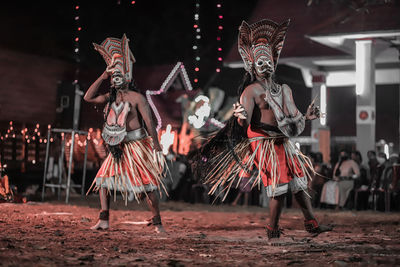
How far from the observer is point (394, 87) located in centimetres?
2750

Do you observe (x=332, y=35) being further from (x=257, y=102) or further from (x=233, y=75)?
(x=257, y=102)

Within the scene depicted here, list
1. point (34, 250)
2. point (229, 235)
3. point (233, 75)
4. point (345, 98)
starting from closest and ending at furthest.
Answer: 1. point (34, 250)
2. point (229, 235)
3. point (233, 75)
4. point (345, 98)

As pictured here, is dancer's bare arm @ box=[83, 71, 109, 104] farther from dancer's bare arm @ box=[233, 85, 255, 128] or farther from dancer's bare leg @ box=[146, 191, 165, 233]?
dancer's bare arm @ box=[233, 85, 255, 128]

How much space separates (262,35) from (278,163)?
149 centimetres

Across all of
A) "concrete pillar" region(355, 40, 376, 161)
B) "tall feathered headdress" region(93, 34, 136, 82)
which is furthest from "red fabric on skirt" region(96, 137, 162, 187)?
"concrete pillar" region(355, 40, 376, 161)

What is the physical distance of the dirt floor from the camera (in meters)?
5.80

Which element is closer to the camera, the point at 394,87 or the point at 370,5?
the point at 370,5

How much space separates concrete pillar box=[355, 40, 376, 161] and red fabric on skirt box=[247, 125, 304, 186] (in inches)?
454

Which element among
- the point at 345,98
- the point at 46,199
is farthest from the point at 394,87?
the point at 46,199

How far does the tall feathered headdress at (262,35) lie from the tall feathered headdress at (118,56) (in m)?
1.62

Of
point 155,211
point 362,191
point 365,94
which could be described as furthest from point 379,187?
point 155,211

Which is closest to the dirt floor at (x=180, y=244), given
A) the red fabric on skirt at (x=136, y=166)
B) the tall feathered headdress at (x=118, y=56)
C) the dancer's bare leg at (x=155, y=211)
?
the dancer's bare leg at (x=155, y=211)

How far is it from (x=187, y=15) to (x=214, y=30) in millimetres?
2387

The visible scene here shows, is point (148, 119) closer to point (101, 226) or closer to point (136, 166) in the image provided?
point (136, 166)
